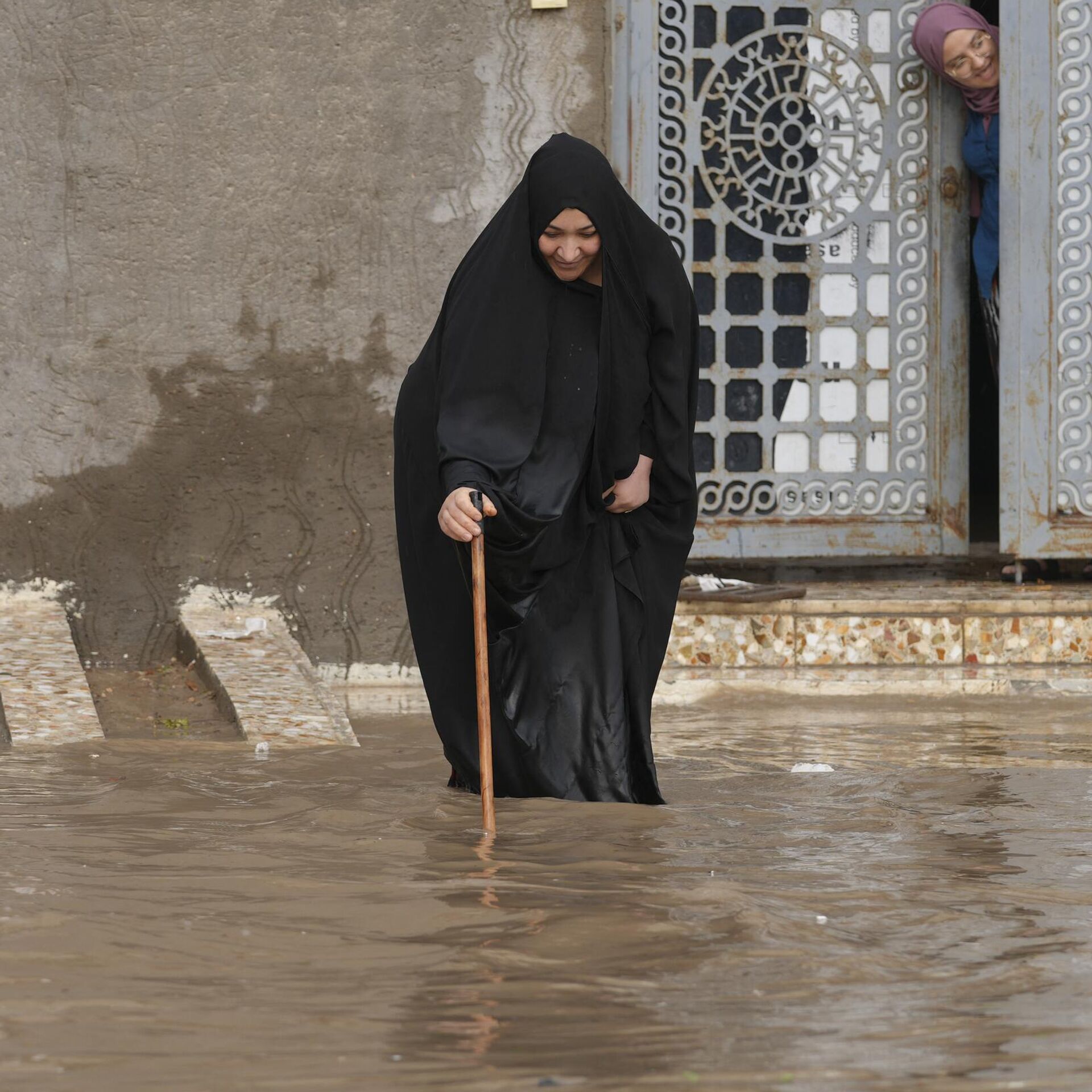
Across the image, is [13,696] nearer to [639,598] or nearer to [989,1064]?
[639,598]

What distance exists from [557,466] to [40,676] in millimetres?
2143

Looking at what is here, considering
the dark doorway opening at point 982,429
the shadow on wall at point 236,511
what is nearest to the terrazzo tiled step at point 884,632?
the shadow on wall at point 236,511

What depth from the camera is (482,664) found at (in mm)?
3748

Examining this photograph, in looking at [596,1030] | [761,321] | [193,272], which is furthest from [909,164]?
[596,1030]

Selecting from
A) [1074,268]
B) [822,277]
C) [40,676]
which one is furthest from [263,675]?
[1074,268]

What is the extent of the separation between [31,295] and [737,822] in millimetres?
3462

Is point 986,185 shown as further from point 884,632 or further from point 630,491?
point 630,491

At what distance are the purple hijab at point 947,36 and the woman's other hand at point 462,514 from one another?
3.77 metres

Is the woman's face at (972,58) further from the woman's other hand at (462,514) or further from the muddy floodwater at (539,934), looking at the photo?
the woman's other hand at (462,514)

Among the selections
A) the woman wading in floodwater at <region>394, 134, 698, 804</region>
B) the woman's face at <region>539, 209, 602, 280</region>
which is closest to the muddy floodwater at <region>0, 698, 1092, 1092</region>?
the woman wading in floodwater at <region>394, 134, 698, 804</region>

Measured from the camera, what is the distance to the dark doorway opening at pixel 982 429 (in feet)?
27.7

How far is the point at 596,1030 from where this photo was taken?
2.21 m

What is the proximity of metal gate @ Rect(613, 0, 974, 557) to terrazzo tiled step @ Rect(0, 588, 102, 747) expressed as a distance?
2.48m

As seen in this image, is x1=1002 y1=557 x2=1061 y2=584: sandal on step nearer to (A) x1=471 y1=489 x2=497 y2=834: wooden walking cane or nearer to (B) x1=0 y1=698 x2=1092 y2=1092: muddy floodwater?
(B) x1=0 y1=698 x2=1092 y2=1092: muddy floodwater
